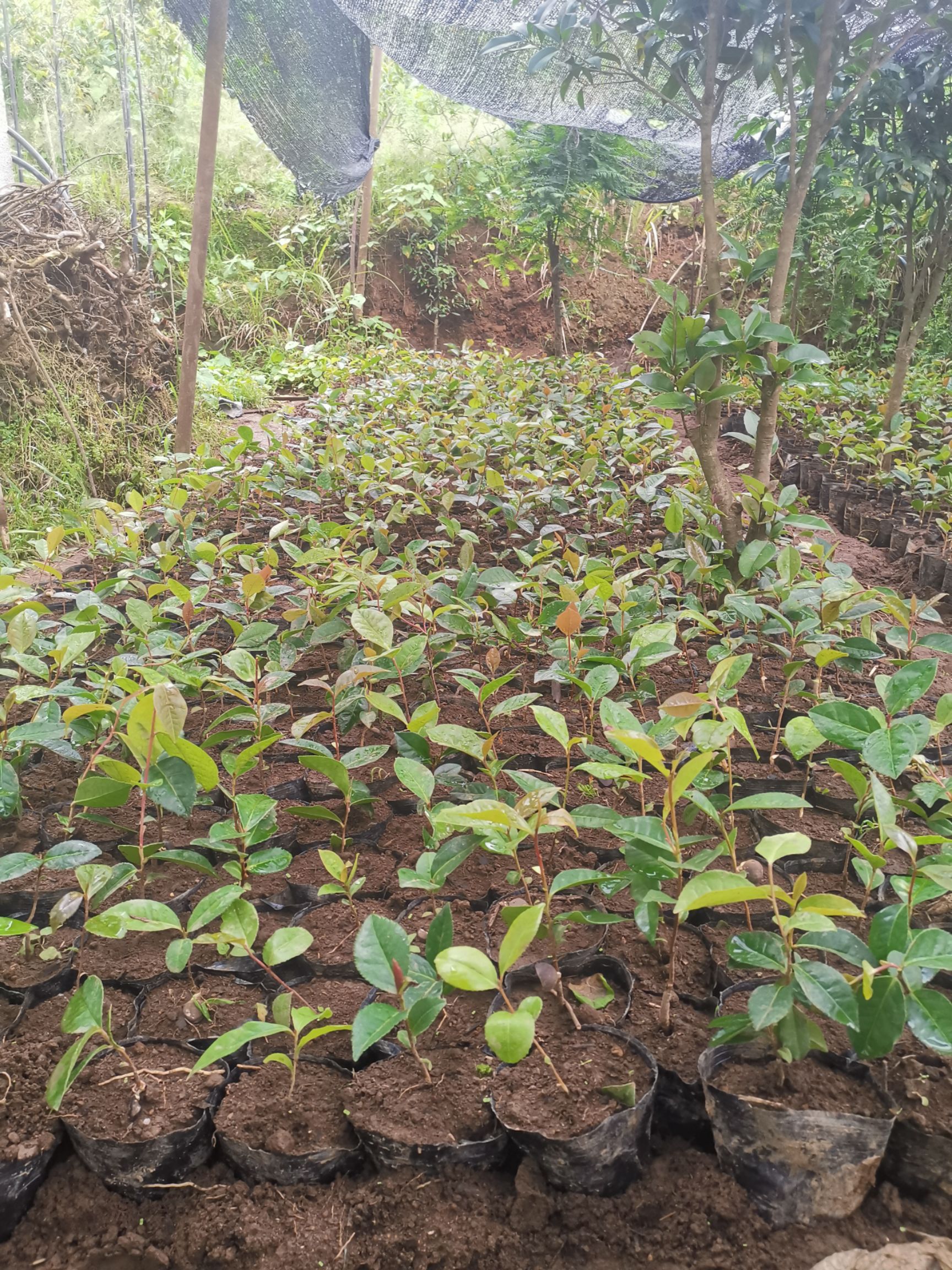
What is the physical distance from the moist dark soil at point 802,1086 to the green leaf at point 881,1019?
0.11 m

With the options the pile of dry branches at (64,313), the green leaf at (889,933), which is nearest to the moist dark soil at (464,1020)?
the green leaf at (889,933)

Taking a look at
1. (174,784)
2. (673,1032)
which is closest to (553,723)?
(673,1032)

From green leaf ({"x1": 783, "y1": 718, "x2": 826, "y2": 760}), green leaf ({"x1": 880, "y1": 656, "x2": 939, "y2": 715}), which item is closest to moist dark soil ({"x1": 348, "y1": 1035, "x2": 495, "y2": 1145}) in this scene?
green leaf ({"x1": 783, "y1": 718, "x2": 826, "y2": 760})

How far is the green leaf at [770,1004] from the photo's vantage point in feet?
2.41

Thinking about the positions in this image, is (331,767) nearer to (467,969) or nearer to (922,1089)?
(467,969)

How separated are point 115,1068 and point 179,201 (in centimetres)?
858

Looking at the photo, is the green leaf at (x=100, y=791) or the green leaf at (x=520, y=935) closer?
the green leaf at (x=520, y=935)

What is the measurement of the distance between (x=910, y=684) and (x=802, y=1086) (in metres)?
0.50

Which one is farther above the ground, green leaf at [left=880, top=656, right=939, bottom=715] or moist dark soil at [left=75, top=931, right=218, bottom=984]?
green leaf at [left=880, top=656, right=939, bottom=715]

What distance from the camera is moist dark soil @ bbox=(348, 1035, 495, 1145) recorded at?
83 cm

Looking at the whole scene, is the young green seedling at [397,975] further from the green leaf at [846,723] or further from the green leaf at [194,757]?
the green leaf at [846,723]

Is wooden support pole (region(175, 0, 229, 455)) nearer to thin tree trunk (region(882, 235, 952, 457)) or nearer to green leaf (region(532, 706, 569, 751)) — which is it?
green leaf (region(532, 706, 569, 751))

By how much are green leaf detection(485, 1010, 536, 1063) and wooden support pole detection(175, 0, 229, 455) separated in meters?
2.79

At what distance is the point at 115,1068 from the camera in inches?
36.4
